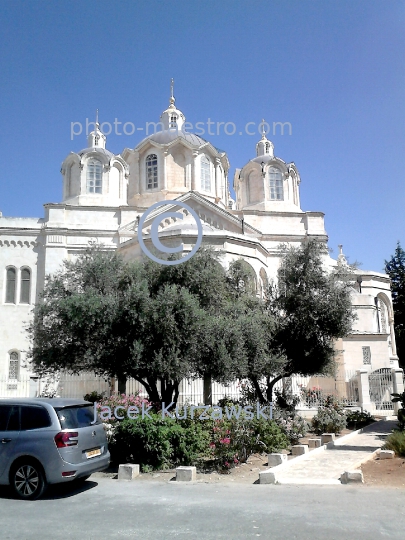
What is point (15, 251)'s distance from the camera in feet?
93.8

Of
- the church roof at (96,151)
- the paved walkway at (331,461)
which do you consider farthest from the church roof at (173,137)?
the paved walkway at (331,461)

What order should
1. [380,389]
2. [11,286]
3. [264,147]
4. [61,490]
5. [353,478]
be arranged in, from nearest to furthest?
[61,490] < [353,478] < [380,389] < [11,286] < [264,147]

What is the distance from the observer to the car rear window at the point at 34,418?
7518 millimetres

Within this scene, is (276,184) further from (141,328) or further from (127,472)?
(127,472)

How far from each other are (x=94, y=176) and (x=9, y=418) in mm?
24559

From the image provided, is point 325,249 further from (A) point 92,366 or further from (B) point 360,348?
(B) point 360,348

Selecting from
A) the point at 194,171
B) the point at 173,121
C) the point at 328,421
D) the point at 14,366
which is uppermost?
the point at 173,121

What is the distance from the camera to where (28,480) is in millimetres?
7312

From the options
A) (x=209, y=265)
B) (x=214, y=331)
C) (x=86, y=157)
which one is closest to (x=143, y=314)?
(x=214, y=331)

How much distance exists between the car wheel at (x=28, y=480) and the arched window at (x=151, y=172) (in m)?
24.8

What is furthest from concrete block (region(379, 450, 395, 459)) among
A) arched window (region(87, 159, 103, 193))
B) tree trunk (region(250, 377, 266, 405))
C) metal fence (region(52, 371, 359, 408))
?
arched window (region(87, 159, 103, 193))

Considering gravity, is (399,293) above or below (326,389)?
above

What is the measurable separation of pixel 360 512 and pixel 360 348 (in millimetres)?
23094

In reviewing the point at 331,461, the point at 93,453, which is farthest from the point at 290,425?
the point at 93,453
